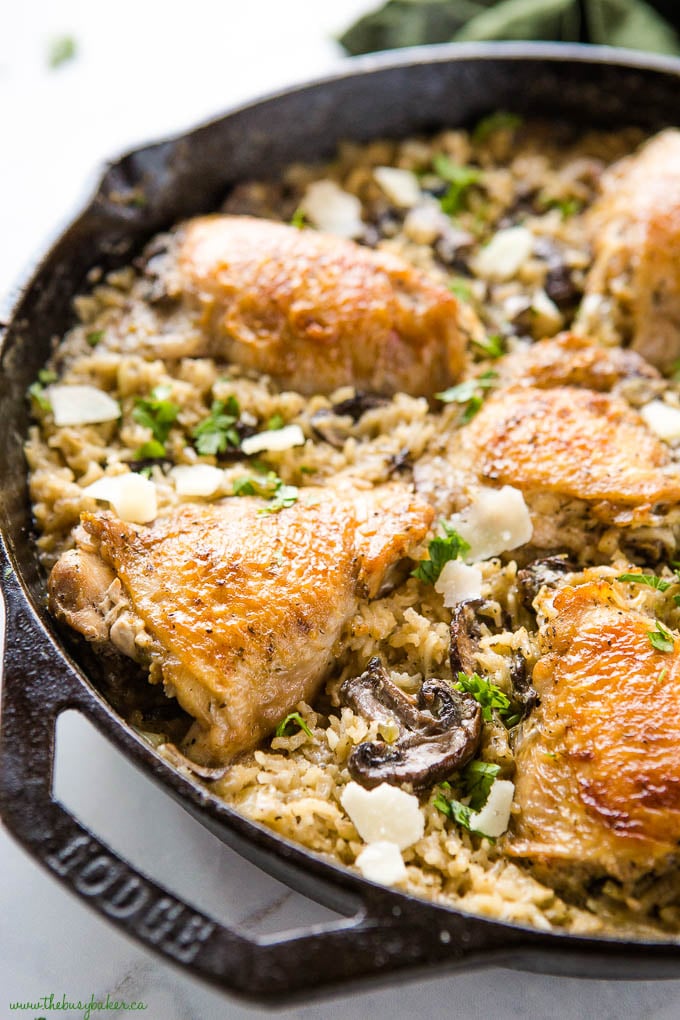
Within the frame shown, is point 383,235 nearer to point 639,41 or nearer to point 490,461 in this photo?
point 490,461

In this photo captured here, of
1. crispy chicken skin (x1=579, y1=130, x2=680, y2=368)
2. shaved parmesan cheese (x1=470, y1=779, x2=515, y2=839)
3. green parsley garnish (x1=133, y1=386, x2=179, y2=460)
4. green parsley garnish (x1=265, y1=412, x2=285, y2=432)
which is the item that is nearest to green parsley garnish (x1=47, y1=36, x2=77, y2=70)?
green parsley garnish (x1=133, y1=386, x2=179, y2=460)

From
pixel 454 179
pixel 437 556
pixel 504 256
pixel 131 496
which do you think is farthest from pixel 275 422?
pixel 454 179

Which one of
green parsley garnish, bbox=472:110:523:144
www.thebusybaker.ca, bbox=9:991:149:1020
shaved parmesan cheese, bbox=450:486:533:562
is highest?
green parsley garnish, bbox=472:110:523:144

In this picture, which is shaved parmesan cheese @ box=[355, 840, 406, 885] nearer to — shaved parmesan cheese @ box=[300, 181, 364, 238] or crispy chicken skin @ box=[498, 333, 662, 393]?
crispy chicken skin @ box=[498, 333, 662, 393]

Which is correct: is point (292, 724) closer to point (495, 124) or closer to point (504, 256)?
point (504, 256)

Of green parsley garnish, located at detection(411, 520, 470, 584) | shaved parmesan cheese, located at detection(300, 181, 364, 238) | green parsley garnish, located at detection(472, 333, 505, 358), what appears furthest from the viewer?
shaved parmesan cheese, located at detection(300, 181, 364, 238)

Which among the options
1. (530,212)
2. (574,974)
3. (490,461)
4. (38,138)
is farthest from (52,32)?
(574,974)
